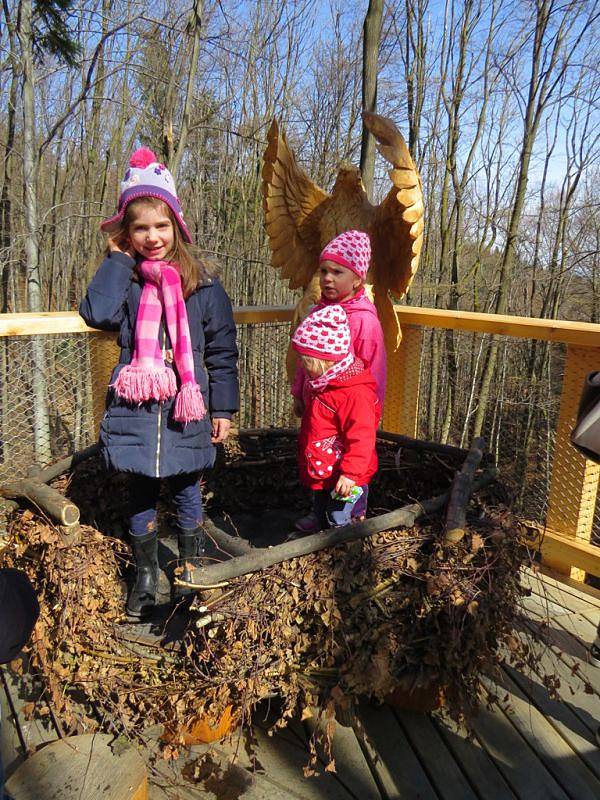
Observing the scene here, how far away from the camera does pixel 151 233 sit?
184 cm

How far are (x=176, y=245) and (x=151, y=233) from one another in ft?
0.34

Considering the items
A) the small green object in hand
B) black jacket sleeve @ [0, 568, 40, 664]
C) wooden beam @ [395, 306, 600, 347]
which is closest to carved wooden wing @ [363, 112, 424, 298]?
wooden beam @ [395, 306, 600, 347]

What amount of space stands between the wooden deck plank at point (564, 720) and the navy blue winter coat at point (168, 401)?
58.4 inches

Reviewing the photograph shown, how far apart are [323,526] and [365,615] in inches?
28.1

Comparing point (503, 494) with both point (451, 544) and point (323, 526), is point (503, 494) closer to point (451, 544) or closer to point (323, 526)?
point (451, 544)

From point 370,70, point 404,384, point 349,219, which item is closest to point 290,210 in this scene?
point 349,219

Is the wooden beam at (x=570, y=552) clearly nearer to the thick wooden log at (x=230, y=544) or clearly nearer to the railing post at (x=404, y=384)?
the railing post at (x=404, y=384)

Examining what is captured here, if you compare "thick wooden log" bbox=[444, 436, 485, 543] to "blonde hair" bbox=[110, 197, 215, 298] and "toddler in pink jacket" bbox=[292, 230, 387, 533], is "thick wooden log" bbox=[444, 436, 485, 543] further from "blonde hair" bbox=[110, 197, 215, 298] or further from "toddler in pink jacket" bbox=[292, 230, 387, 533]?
"blonde hair" bbox=[110, 197, 215, 298]

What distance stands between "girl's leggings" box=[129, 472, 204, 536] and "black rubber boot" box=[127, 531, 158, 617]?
40 millimetres

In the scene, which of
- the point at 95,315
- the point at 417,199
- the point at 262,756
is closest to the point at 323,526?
the point at 262,756

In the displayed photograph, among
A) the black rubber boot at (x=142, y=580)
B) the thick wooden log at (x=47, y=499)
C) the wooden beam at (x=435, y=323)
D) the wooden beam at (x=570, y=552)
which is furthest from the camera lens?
the wooden beam at (x=570, y=552)

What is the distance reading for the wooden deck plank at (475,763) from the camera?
168 cm

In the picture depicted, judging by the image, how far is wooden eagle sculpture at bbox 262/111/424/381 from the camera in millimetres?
2271

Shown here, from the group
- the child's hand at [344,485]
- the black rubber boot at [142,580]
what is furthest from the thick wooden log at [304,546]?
the black rubber boot at [142,580]
